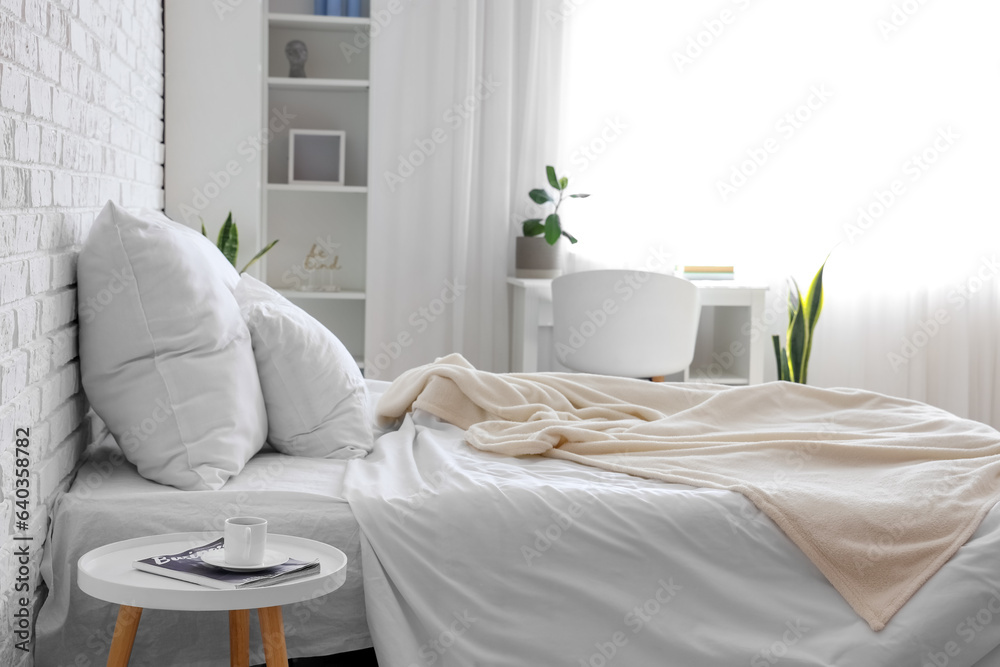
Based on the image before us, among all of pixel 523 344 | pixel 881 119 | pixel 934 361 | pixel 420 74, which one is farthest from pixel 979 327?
pixel 420 74

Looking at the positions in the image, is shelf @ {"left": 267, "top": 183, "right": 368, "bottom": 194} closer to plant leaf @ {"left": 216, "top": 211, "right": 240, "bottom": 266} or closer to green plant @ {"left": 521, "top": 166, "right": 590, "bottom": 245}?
plant leaf @ {"left": 216, "top": 211, "right": 240, "bottom": 266}

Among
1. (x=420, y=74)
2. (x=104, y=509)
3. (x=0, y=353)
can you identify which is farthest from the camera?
(x=420, y=74)

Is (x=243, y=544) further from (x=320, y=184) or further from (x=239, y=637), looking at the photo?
(x=320, y=184)

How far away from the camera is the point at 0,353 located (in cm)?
127

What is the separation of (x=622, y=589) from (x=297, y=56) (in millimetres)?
3147

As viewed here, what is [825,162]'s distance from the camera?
449 centimetres

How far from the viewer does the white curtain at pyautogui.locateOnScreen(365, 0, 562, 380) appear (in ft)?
13.6

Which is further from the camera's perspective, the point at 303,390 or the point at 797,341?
the point at 797,341

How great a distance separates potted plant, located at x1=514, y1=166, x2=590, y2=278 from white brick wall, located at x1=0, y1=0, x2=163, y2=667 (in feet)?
7.36

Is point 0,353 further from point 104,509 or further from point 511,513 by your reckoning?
point 511,513

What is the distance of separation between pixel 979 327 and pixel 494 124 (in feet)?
8.48

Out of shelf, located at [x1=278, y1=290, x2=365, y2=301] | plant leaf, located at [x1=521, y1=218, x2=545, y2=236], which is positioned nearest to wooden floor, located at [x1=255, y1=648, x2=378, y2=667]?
shelf, located at [x1=278, y1=290, x2=365, y2=301]

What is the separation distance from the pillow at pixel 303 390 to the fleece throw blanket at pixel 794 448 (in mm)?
277

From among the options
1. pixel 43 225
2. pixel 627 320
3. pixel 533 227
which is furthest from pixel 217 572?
pixel 533 227
